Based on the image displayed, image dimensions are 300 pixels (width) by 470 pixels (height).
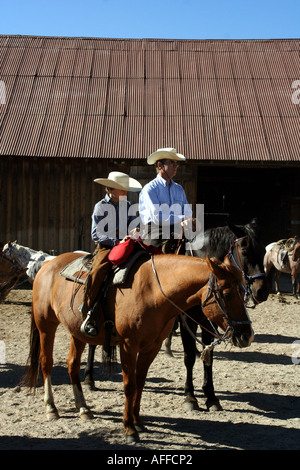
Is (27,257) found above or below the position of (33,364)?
above

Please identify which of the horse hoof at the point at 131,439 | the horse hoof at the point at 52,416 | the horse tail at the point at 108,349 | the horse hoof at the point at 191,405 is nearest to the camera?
the horse hoof at the point at 131,439

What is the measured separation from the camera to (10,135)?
14273 millimetres

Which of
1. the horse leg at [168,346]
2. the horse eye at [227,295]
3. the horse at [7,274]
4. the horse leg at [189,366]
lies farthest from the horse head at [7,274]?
the horse eye at [227,295]

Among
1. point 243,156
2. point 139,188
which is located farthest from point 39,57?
point 139,188

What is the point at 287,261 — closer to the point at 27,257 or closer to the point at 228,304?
the point at 27,257

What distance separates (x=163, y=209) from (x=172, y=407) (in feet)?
7.24

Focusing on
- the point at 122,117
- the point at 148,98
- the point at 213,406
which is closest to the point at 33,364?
the point at 213,406

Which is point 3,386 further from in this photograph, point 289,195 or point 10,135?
point 289,195

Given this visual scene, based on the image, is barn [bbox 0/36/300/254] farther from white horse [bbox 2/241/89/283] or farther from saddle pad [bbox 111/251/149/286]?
saddle pad [bbox 111/251/149/286]

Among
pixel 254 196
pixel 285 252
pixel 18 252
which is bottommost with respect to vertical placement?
pixel 18 252

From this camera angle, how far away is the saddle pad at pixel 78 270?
4922 mm

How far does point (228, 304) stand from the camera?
3.99 metres

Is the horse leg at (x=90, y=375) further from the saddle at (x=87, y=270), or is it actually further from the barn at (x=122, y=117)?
the barn at (x=122, y=117)

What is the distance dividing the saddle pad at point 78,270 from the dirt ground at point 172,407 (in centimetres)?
142
